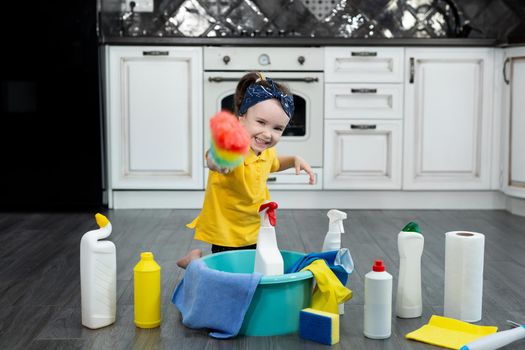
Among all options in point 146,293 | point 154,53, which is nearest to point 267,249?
point 146,293

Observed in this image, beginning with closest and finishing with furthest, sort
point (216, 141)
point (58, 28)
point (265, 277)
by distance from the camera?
point (216, 141) < point (265, 277) < point (58, 28)

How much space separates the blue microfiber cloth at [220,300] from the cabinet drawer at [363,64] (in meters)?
2.33

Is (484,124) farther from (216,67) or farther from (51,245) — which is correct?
(51,245)

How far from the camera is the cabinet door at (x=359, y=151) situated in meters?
3.99

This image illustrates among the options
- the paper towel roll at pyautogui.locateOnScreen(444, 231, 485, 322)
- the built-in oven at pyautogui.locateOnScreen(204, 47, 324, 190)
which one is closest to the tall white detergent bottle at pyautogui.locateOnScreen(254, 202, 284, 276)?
the paper towel roll at pyautogui.locateOnScreen(444, 231, 485, 322)

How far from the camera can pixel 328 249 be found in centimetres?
199

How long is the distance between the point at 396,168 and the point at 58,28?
1.97m

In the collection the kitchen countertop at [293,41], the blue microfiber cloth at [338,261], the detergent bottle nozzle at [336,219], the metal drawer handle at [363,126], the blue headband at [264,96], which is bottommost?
the blue microfiber cloth at [338,261]

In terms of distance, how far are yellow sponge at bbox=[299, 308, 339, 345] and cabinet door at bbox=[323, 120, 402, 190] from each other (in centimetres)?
225

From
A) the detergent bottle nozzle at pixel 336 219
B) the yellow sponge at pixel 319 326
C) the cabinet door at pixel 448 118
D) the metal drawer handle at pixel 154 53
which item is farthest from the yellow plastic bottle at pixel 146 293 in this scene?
the cabinet door at pixel 448 118

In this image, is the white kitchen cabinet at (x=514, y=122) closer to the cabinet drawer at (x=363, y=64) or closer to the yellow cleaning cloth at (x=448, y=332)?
the cabinet drawer at (x=363, y=64)

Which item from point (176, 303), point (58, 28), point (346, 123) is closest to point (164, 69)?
point (58, 28)

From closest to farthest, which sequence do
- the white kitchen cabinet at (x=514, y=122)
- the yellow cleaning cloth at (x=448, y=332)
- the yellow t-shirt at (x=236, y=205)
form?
the yellow cleaning cloth at (x=448, y=332), the yellow t-shirt at (x=236, y=205), the white kitchen cabinet at (x=514, y=122)

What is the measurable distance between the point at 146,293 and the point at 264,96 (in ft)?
1.96
